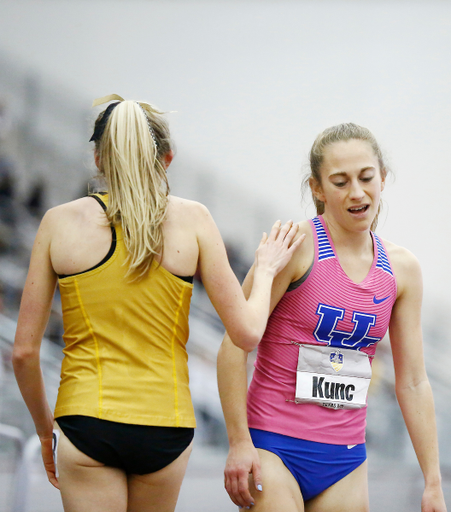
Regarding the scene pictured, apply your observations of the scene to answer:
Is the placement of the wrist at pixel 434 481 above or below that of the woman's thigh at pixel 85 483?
below

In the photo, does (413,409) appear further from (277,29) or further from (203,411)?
(277,29)

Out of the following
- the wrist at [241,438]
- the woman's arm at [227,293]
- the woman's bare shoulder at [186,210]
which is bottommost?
the wrist at [241,438]

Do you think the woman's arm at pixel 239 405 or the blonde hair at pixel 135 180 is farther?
the woman's arm at pixel 239 405

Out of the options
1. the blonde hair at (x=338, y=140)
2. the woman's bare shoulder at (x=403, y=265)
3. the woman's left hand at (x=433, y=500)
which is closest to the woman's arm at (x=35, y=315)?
the blonde hair at (x=338, y=140)

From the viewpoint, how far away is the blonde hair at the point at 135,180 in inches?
45.3

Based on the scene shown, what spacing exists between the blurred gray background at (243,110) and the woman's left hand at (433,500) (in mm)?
2828

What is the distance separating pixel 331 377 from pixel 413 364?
308 mm

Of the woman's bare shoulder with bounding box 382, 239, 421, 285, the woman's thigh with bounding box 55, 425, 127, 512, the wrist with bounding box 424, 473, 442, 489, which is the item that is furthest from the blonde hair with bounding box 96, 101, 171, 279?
the wrist with bounding box 424, 473, 442, 489

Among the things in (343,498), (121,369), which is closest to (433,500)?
(343,498)

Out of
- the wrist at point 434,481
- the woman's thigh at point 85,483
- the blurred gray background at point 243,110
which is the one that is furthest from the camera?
the blurred gray background at point 243,110

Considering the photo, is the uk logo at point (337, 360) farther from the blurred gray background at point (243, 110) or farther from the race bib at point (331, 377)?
the blurred gray background at point (243, 110)

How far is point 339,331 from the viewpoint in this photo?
1.48m

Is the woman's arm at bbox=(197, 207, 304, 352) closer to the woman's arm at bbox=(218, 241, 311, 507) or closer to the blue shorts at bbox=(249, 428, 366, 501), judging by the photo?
the woman's arm at bbox=(218, 241, 311, 507)

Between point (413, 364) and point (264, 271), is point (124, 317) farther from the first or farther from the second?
point (413, 364)
